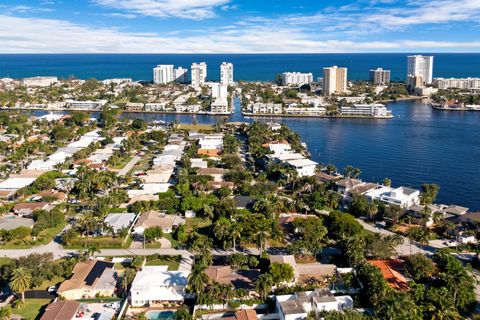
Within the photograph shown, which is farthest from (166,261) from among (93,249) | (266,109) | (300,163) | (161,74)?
(161,74)

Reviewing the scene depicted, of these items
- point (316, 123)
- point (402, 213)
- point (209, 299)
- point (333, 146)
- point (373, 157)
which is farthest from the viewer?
point (316, 123)

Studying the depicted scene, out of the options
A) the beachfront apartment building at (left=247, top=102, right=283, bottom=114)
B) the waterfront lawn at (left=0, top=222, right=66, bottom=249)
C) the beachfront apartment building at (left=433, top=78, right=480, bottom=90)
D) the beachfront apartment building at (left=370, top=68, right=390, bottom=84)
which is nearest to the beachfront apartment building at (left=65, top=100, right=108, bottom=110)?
the beachfront apartment building at (left=247, top=102, right=283, bottom=114)

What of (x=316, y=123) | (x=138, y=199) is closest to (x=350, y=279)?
(x=138, y=199)

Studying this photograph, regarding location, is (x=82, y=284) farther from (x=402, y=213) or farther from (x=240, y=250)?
(x=402, y=213)

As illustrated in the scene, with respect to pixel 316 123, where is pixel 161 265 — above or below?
below

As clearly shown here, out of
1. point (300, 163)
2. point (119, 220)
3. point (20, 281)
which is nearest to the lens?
point (20, 281)

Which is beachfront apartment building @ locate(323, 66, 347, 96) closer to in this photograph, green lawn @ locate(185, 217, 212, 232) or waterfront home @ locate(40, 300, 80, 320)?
green lawn @ locate(185, 217, 212, 232)

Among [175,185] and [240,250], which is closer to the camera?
[240,250]

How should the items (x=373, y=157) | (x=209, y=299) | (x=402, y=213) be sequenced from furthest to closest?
1. (x=373, y=157)
2. (x=402, y=213)
3. (x=209, y=299)

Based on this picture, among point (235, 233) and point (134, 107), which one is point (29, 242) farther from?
point (134, 107)
